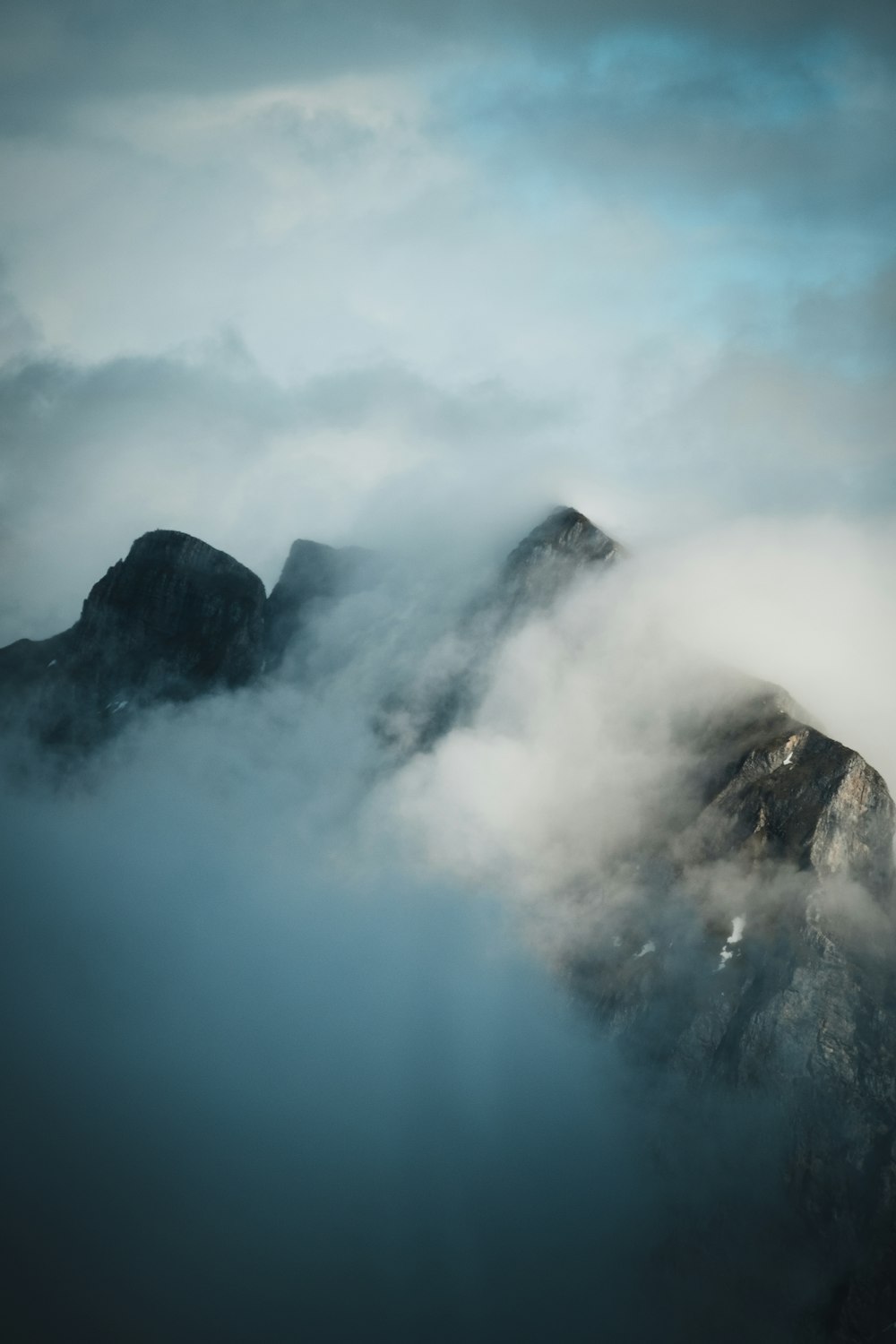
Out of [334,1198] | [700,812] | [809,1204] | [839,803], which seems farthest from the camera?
[334,1198]

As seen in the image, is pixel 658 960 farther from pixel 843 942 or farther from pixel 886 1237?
pixel 886 1237

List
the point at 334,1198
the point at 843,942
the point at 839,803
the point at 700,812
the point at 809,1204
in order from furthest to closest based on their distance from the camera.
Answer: the point at 334,1198 → the point at 700,812 → the point at 839,803 → the point at 843,942 → the point at 809,1204

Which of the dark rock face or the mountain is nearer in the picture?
the dark rock face

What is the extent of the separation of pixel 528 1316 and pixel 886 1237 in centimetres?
6361

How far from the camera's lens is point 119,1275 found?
610 ft

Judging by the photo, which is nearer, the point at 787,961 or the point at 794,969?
the point at 794,969

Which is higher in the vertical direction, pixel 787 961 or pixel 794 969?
pixel 787 961

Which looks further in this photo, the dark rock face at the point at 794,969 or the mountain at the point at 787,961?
the mountain at the point at 787,961

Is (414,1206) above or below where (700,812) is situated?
Result: below

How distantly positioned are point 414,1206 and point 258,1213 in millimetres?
37138

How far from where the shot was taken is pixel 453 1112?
190125 mm

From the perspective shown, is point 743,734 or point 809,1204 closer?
point 809,1204

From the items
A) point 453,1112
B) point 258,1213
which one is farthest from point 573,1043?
point 258,1213

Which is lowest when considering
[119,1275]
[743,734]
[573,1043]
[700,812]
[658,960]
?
[119,1275]
